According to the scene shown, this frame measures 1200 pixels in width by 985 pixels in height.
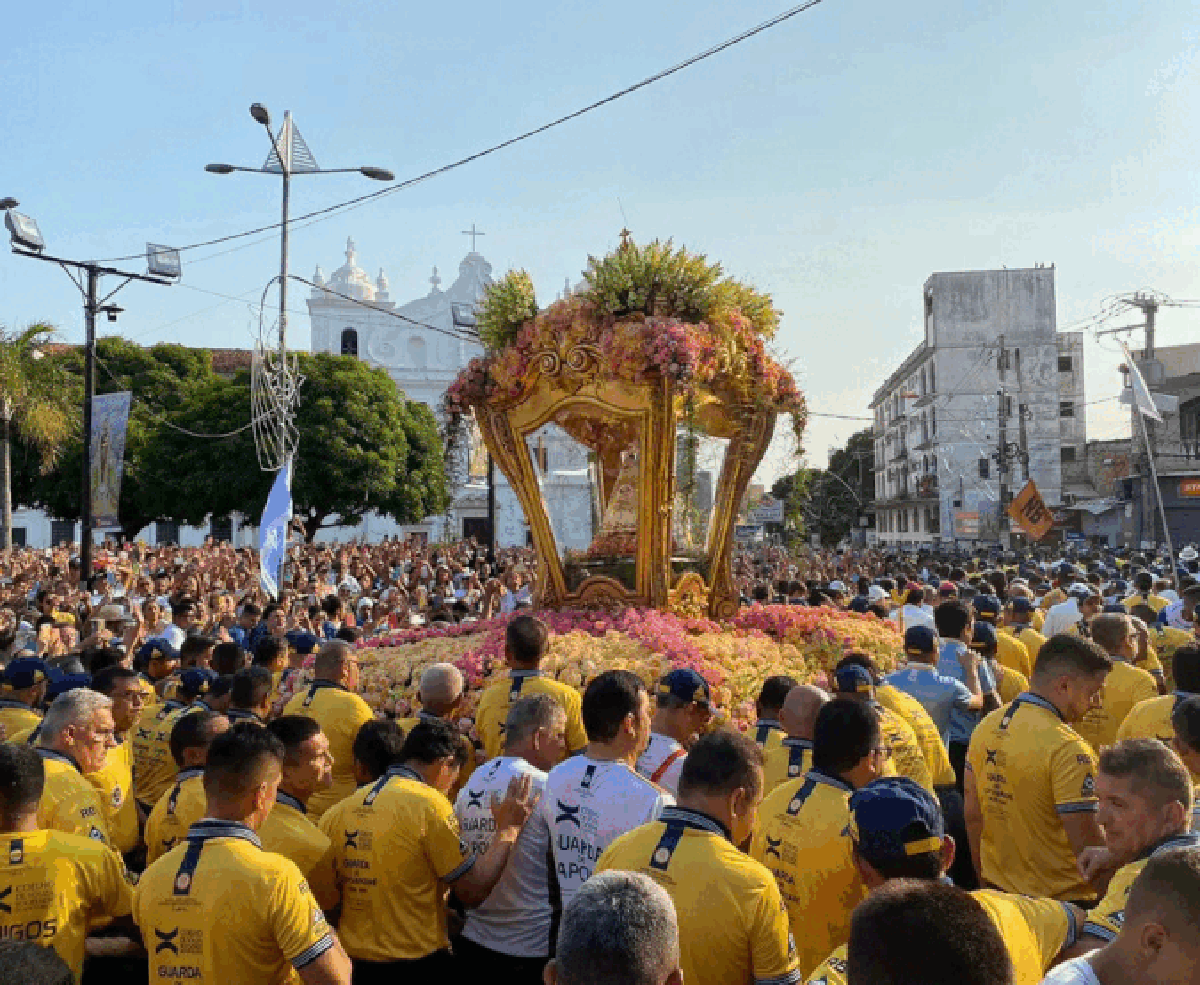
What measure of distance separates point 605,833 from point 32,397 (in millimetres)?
27228

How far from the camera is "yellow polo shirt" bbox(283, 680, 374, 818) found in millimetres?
6219

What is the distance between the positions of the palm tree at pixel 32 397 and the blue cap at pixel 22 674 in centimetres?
2260

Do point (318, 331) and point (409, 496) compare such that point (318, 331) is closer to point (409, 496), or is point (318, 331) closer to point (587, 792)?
point (409, 496)

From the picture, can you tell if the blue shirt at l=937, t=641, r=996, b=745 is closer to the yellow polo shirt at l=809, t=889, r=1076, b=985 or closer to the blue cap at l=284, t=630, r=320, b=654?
the yellow polo shirt at l=809, t=889, r=1076, b=985

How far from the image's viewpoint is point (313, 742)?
447 centimetres

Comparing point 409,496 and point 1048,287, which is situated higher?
point 1048,287

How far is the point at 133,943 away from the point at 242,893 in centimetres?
133

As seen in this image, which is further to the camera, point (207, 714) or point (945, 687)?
point (945, 687)

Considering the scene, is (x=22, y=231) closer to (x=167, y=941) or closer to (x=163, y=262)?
(x=163, y=262)

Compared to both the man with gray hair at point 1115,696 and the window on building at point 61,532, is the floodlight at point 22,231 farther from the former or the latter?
the window on building at point 61,532

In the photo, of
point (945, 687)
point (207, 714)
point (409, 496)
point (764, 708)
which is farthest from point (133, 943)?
point (409, 496)

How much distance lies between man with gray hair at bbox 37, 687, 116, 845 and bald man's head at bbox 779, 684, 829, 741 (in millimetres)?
3107

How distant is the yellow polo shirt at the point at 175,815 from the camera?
186 inches

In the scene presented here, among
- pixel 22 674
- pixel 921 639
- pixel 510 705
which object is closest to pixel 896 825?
pixel 510 705
